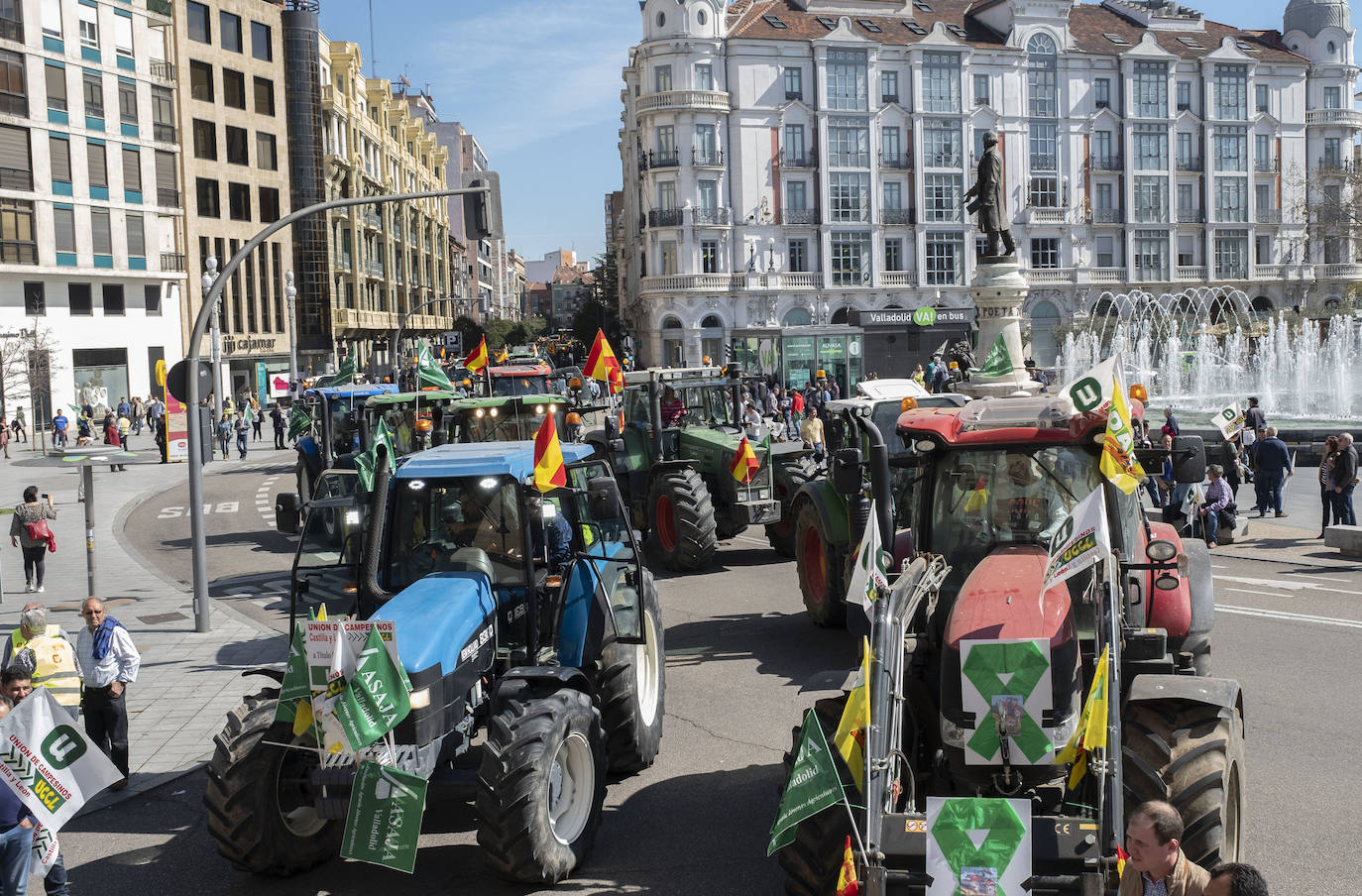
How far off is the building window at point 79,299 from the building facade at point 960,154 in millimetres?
26284

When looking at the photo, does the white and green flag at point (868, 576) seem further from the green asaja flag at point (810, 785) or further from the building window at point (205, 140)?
the building window at point (205, 140)

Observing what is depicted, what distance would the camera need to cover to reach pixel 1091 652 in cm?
604

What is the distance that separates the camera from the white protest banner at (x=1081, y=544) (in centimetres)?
532

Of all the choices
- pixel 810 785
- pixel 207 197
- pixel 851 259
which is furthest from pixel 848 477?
pixel 851 259

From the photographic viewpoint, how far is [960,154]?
2601 inches

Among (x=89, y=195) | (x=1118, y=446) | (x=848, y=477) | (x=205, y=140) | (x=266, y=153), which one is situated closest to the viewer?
(x=1118, y=446)

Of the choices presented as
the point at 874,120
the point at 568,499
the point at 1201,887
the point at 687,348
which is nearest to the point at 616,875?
the point at 568,499

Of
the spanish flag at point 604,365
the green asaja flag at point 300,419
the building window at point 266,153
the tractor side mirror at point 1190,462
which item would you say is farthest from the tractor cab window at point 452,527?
the building window at point 266,153

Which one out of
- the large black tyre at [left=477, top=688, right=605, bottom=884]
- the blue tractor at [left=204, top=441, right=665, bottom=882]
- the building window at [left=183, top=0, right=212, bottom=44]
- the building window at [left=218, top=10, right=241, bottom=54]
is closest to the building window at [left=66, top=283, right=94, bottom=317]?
the building window at [left=183, top=0, right=212, bottom=44]

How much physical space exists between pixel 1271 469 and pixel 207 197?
51.2 meters

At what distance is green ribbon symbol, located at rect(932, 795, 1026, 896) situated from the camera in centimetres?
500

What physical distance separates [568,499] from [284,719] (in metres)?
2.65

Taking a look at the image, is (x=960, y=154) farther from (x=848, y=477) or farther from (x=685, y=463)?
(x=848, y=477)

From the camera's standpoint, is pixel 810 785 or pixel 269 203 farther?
pixel 269 203
